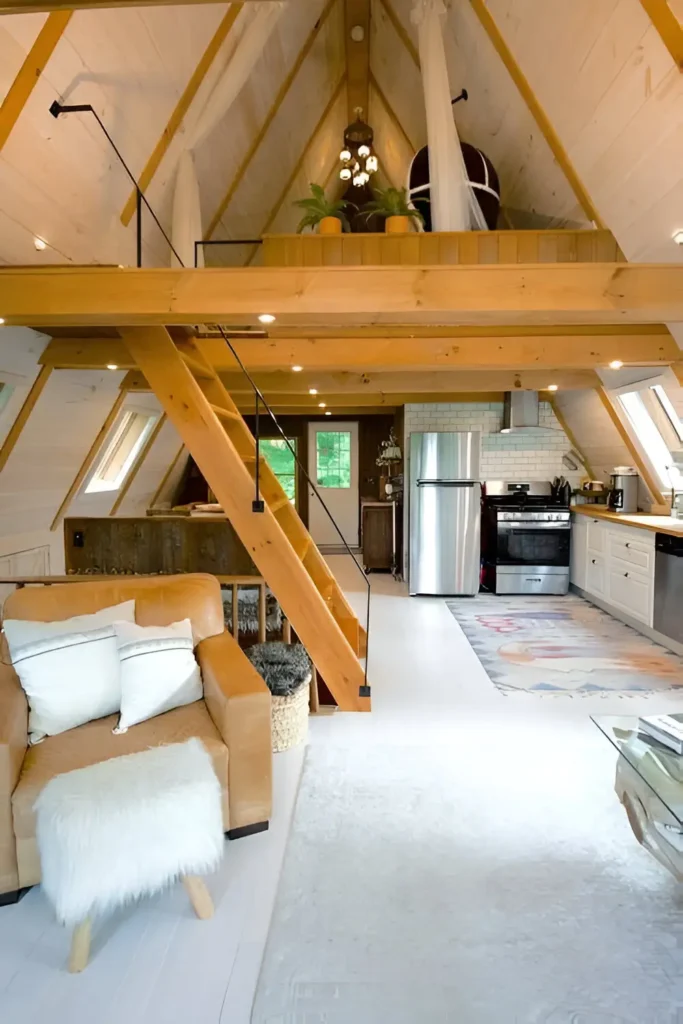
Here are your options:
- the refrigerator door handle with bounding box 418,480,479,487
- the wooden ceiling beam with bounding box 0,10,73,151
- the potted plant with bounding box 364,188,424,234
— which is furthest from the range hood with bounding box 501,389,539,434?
the wooden ceiling beam with bounding box 0,10,73,151

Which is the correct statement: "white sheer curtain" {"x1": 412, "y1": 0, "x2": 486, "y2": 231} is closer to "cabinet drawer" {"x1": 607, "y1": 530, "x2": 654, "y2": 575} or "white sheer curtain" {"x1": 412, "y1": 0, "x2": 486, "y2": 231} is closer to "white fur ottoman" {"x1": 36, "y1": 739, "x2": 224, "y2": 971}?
"cabinet drawer" {"x1": 607, "y1": 530, "x2": 654, "y2": 575}

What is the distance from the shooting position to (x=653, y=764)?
201cm

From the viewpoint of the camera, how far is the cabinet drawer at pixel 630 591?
4656 millimetres

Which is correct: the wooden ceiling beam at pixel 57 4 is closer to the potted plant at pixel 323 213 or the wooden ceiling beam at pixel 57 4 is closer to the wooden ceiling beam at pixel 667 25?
the wooden ceiling beam at pixel 667 25

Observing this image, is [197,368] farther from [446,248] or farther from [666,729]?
[666,729]

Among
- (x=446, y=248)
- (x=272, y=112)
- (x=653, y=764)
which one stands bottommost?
(x=653, y=764)

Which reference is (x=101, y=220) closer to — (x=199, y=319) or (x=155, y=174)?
(x=155, y=174)

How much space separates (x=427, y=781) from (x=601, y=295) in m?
2.20

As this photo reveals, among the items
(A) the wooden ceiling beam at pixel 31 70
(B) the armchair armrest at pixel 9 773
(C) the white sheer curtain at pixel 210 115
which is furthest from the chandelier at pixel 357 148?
(B) the armchair armrest at pixel 9 773

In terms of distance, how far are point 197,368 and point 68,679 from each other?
6.47 feet

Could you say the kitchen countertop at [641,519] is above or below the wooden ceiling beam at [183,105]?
below

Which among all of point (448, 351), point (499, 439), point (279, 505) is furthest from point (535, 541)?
point (279, 505)

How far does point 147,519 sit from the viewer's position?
4109 mm

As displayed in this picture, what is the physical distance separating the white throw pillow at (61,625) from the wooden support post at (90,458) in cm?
281
